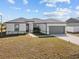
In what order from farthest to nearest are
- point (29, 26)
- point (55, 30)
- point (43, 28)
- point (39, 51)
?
1. point (43, 28)
2. point (29, 26)
3. point (55, 30)
4. point (39, 51)

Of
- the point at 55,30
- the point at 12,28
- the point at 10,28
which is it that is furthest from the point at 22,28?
the point at 55,30

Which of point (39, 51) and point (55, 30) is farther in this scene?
point (55, 30)

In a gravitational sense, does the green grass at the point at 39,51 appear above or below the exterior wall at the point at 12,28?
below

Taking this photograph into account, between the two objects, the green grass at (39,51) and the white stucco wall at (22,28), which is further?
the white stucco wall at (22,28)

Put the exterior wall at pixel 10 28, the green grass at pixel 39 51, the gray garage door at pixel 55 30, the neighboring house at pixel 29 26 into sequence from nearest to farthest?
the green grass at pixel 39 51, the exterior wall at pixel 10 28, the neighboring house at pixel 29 26, the gray garage door at pixel 55 30

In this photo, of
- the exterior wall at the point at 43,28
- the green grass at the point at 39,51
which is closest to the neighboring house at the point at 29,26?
the exterior wall at the point at 43,28

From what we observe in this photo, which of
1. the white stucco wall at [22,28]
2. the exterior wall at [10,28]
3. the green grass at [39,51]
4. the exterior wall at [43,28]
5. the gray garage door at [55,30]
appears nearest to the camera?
the green grass at [39,51]

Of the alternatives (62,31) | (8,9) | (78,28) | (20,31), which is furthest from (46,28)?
(8,9)

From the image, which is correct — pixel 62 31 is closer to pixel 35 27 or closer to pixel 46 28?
pixel 46 28

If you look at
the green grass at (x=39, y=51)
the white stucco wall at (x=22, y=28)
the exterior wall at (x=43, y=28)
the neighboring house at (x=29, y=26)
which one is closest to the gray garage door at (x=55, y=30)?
the neighboring house at (x=29, y=26)

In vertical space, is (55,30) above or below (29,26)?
below

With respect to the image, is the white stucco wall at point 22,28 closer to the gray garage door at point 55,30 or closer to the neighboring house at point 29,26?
the neighboring house at point 29,26

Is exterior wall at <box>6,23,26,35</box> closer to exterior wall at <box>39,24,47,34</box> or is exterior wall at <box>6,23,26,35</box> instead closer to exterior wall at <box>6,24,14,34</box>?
exterior wall at <box>6,24,14,34</box>

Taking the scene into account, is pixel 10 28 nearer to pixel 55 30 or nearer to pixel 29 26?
pixel 29 26
